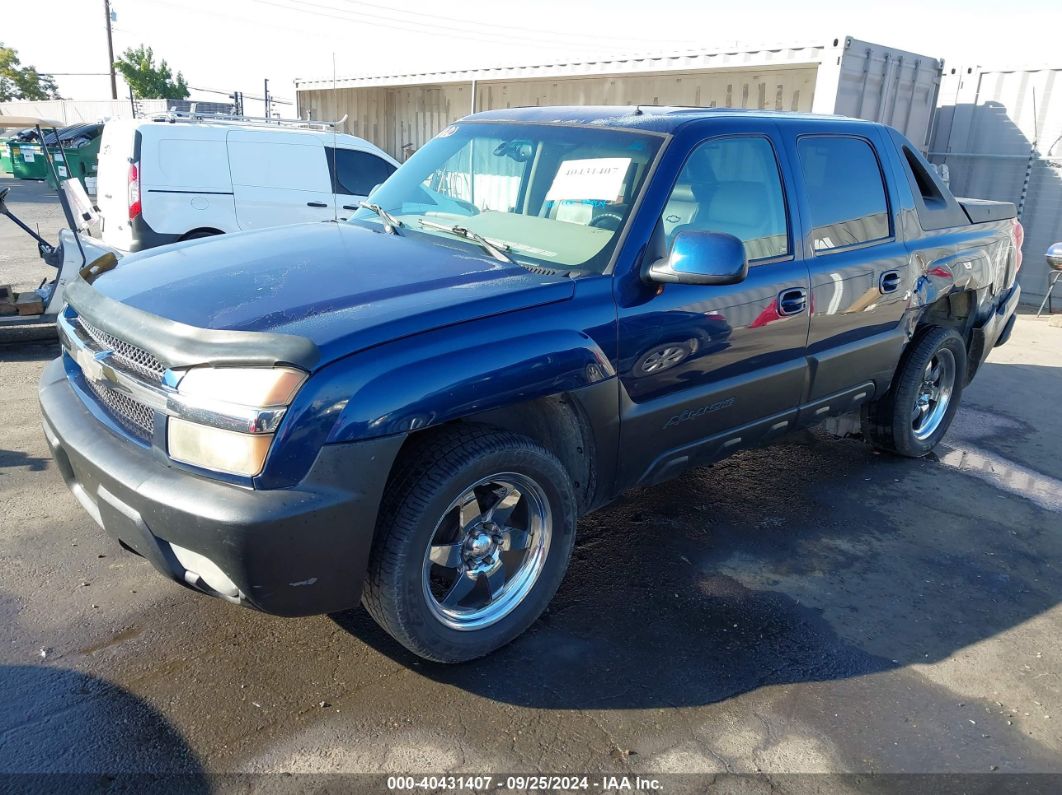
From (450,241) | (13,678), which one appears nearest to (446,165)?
(450,241)

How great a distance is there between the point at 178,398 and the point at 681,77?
37.9ft

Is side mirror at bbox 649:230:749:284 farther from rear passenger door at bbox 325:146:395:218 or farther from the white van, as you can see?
rear passenger door at bbox 325:146:395:218

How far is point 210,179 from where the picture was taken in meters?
8.41

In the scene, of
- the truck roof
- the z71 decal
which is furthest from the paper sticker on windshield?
the z71 decal

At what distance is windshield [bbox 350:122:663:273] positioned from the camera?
325 centimetres

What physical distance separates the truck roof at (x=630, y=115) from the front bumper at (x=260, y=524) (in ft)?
6.10

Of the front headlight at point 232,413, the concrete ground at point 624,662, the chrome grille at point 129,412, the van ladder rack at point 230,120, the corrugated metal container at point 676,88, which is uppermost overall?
the corrugated metal container at point 676,88

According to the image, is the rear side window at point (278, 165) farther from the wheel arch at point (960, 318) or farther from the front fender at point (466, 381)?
the front fender at point (466, 381)

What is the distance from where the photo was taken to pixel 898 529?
434cm

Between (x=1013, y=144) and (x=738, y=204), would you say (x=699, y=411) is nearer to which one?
(x=738, y=204)

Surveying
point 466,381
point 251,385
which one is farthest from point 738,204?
point 251,385

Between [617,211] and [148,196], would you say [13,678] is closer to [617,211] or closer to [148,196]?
[617,211]

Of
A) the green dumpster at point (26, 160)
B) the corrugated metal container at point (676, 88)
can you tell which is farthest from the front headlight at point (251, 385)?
the green dumpster at point (26, 160)

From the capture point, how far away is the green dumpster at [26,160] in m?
21.8
